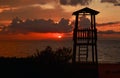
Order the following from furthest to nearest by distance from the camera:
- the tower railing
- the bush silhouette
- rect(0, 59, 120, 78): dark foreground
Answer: the tower railing → the bush silhouette → rect(0, 59, 120, 78): dark foreground

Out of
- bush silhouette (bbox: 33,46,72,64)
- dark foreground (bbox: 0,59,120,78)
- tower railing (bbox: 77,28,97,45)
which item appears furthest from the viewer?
tower railing (bbox: 77,28,97,45)

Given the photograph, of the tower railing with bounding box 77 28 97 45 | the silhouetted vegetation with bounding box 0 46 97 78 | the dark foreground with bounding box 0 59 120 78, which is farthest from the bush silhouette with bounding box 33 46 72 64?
the dark foreground with bounding box 0 59 120 78

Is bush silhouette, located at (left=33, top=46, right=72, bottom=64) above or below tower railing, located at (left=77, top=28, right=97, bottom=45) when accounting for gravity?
below

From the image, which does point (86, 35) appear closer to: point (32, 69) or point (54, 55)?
point (54, 55)

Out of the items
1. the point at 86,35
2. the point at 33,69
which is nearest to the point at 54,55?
the point at 86,35

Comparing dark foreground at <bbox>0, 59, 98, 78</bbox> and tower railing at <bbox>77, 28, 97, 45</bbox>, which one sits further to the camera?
tower railing at <bbox>77, 28, 97, 45</bbox>

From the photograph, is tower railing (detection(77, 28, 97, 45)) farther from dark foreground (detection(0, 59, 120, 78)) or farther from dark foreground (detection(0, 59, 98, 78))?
dark foreground (detection(0, 59, 98, 78))

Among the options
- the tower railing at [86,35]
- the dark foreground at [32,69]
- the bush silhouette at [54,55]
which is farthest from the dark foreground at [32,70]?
the tower railing at [86,35]

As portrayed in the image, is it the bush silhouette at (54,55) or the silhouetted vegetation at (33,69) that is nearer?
the silhouetted vegetation at (33,69)

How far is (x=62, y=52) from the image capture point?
27.9m

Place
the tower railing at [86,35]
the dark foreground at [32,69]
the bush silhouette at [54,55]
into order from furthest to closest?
the tower railing at [86,35], the bush silhouette at [54,55], the dark foreground at [32,69]

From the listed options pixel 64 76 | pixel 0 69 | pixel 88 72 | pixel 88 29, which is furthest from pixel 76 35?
pixel 0 69

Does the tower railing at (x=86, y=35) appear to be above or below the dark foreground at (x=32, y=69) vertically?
above

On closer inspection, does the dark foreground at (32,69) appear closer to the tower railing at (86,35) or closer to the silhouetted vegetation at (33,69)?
the silhouetted vegetation at (33,69)
